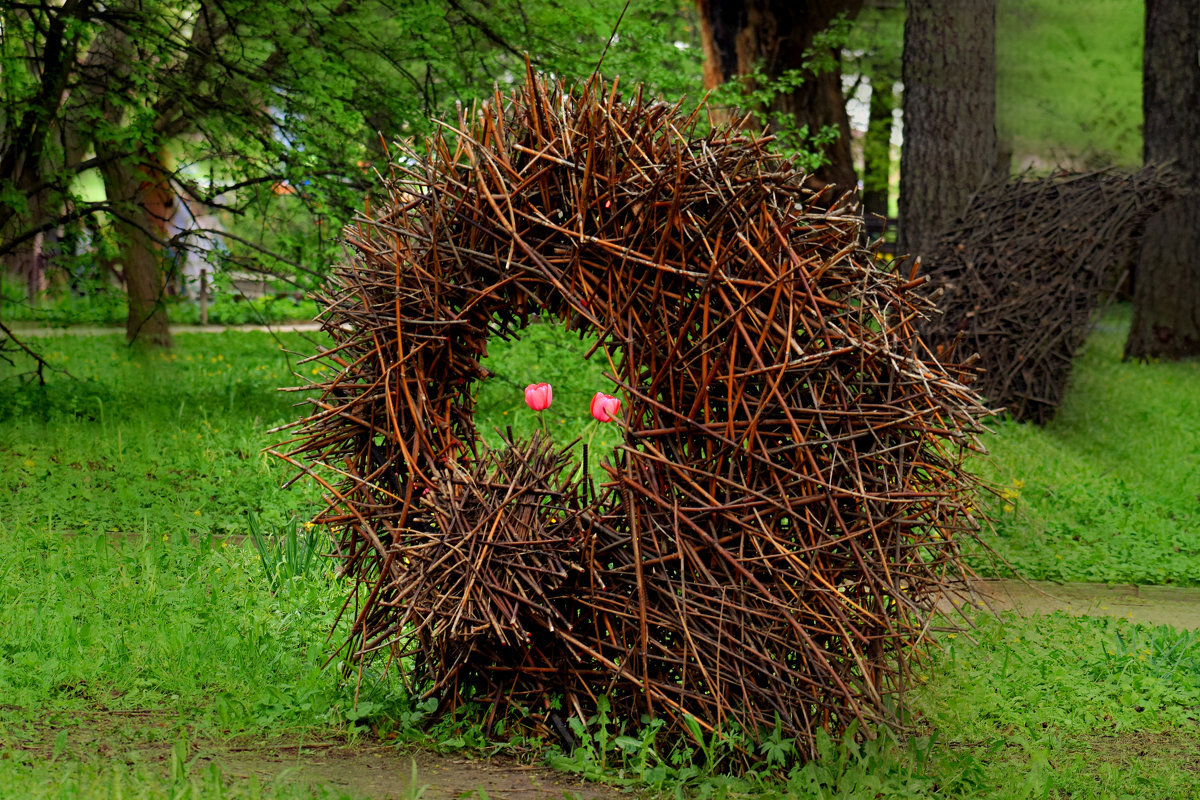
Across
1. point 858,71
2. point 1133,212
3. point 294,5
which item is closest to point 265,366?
point 294,5

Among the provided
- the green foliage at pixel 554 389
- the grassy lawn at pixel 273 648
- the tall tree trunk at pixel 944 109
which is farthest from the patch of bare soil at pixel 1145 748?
the tall tree trunk at pixel 944 109

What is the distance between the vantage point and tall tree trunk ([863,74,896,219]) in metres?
22.6

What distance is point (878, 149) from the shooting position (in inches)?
907

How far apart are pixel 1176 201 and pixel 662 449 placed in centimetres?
1295

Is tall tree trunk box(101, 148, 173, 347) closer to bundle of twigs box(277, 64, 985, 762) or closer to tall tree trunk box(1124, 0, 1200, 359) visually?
bundle of twigs box(277, 64, 985, 762)

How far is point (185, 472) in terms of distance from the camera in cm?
723

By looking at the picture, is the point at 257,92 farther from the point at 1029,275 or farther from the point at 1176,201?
the point at 1176,201

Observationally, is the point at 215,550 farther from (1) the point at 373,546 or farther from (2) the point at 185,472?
(1) the point at 373,546

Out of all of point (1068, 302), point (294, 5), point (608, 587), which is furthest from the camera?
point (1068, 302)

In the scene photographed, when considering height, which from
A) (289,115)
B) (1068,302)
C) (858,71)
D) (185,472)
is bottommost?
(185,472)

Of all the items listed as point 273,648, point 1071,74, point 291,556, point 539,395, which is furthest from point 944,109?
point 1071,74

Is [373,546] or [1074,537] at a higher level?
[373,546]

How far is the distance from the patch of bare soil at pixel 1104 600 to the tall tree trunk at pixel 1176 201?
9.24m

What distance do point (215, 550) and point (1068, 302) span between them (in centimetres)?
773
